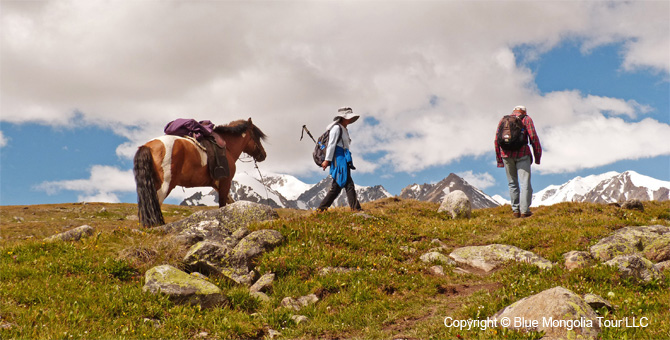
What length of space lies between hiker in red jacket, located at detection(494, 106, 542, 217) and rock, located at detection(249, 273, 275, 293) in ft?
41.4

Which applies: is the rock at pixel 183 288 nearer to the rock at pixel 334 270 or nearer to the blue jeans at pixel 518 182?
the rock at pixel 334 270

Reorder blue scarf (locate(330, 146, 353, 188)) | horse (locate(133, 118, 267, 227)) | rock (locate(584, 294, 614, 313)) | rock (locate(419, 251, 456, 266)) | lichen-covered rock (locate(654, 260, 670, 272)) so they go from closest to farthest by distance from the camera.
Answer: rock (locate(584, 294, 614, 313))
lichen-covered rock (locate(654, 260, 670, 272))
rock (locate(419, 251, 456, 266))
horse (locate(133, 118, 267, 227))
blue scarf (locate(330, 146, 353, 188))

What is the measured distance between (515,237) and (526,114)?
7.07 m

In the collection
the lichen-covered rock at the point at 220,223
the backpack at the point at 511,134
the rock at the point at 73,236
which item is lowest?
the rock at the point at 73,236

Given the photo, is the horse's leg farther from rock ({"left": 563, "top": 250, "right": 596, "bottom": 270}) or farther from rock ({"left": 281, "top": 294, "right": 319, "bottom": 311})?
rock ({"left": 563, "top": 250, "right": 596, "bottom": 270})

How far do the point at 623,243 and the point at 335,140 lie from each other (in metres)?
10.2

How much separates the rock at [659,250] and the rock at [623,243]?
134mm

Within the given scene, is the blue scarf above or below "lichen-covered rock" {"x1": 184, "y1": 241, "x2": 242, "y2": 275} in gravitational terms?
above

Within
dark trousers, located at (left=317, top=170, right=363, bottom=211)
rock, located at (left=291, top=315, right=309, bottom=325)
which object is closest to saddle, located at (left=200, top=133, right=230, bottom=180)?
dark trousers, located at (left=317, top=170, right=363, bottom=211)

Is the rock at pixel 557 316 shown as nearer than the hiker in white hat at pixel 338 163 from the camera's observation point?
Yes

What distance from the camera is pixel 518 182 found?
20734mm

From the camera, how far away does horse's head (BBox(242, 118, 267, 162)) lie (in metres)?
23.4

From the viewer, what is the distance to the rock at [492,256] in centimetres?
1331

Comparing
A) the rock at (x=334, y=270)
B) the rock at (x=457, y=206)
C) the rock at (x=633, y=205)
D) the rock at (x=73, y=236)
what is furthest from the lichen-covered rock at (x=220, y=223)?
the rock at (x=633, y=205)
